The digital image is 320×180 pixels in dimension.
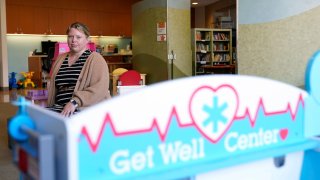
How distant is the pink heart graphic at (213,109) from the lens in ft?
3.92

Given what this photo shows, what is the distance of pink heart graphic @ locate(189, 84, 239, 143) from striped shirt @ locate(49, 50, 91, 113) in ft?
5.18

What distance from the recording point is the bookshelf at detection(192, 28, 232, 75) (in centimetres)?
1067

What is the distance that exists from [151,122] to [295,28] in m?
4.19

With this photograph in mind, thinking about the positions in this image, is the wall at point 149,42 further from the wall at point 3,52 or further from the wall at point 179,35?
the wall at point 3,52

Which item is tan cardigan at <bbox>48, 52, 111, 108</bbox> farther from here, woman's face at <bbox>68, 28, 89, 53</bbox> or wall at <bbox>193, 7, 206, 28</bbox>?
wall at <bbox>193, 7, 206, 28</bbox>

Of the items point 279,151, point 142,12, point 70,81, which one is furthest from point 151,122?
point 142,12

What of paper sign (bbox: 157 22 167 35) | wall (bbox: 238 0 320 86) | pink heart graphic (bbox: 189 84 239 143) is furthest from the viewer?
paper sign (bbox: 157 22 167 35)

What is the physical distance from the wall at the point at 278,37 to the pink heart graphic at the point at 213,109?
3765 millimetres

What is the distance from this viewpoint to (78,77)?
103 inches

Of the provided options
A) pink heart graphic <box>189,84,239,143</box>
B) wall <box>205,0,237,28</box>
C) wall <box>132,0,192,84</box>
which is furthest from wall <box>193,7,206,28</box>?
pink heart graphic <box>189,84,239,143</box>

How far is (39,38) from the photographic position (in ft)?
44.4

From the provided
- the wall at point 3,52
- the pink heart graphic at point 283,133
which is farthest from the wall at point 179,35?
the pink heart graphic at point 283,133

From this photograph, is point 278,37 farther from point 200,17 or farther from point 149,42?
point 200,17

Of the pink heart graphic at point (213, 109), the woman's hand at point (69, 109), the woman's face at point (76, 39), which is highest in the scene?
the woman's face at point (76, 39)
